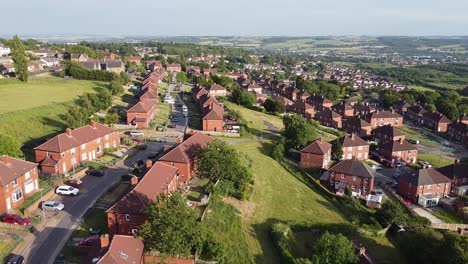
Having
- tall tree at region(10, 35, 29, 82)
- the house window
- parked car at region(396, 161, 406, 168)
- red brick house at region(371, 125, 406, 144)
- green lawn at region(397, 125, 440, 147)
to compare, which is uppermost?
tall tree at region(10, 35, 29, 82)

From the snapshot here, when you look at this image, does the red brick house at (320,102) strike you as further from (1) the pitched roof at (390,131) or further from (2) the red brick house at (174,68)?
(2) the red brick house at (174,68)

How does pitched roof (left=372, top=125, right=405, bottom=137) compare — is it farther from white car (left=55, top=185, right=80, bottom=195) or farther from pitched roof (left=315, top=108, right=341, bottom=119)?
white car (left=55, top=185, right=80, bottom=195)

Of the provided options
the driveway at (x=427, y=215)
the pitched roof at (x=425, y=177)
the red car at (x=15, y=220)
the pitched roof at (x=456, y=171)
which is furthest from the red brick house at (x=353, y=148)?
the red car at (x=15, y=220)

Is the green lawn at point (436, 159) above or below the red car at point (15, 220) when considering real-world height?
below

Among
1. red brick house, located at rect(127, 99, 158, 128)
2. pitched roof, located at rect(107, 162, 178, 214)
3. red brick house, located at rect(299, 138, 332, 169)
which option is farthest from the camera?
red brick house, located at rect(127, 99, 158, 128)

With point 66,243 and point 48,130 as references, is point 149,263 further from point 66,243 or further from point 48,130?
point 48,130

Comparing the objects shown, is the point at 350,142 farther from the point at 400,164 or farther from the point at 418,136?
the point at 418,136

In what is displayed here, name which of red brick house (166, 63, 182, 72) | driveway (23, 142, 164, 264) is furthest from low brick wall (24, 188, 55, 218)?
red brick house (166, 63, 182, 72)

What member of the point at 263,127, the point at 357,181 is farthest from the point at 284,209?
the point at 263,127
